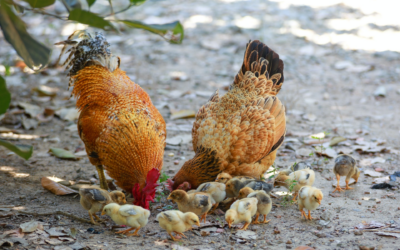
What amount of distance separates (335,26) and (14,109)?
8.81 m

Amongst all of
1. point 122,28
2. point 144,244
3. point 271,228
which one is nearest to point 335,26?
point 122,28

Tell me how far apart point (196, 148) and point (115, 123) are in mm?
1129

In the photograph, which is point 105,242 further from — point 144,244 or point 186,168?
point 186,168

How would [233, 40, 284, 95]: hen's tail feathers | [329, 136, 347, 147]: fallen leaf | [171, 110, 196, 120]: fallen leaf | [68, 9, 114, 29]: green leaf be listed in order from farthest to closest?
[171, 110, 196, 120]: fallen leaf → [329, 136, 347, 147]: fallen leaf → [233, 40, 284, 95]: hen's tail feathers → [68, 9, 114, 29]: green leaf

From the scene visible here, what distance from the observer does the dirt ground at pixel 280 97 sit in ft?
11.5

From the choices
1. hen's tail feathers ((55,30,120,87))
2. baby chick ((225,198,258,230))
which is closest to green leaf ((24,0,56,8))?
baby chick ((225,198,258,230))

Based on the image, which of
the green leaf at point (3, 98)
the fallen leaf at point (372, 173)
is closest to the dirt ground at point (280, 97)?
the fallen leaf at point (372, 173)

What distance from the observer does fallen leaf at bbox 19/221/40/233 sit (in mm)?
3264

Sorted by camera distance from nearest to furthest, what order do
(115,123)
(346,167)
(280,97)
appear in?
1. (115,123)
2. (346,167)
3. (280,97)

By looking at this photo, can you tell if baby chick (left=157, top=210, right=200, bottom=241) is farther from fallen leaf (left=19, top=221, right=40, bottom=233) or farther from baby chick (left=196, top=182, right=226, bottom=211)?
fallen leaf (left=19, top=221, right=40, bottom=233)

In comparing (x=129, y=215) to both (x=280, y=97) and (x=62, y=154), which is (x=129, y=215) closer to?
(x=62, y=154)

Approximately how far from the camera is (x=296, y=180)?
412 centimetres

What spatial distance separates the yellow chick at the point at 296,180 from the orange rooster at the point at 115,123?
1417mm

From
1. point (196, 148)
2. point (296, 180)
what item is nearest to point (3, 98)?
point (196, 148)
